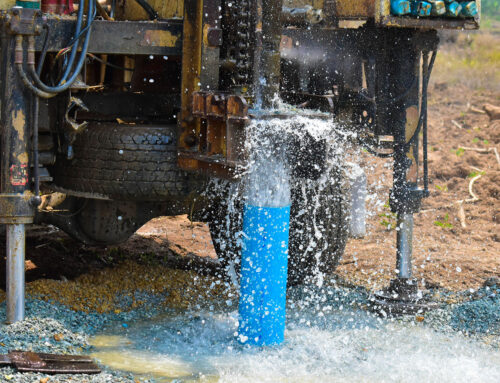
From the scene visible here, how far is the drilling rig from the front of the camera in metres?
4.27

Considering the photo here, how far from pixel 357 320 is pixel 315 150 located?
3.78 feet

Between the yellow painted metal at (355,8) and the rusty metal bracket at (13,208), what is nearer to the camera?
the rusty metal bracket at (13,208)

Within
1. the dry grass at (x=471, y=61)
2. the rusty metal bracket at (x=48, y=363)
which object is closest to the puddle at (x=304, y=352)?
the rusty metal bracket at (x=48, y=363)

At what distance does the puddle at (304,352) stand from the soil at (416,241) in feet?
2.82

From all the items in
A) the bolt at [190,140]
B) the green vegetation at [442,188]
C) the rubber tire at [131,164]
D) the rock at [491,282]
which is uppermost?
the bolt at [190,140]

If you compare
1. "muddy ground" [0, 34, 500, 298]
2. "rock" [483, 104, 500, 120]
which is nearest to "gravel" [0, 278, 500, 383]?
"muddy ground" [0, 34, 500, 298]

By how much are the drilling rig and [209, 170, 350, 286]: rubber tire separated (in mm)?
15

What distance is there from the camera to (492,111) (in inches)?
392

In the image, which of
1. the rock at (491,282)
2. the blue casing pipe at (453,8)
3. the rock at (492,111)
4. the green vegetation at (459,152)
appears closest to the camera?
the blue casing pipe at (453,8)

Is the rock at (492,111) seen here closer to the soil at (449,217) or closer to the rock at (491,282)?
the soil at (449,217)

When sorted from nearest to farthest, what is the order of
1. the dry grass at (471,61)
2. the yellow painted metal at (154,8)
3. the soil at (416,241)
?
the yellow painted metal at (154,8) < the soil at (416,241) < the dry grass at (471,61)

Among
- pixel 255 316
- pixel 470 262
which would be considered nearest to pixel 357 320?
pixel 255 316

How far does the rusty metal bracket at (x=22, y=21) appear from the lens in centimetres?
414

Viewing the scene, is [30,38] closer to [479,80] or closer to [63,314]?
[63,314]
